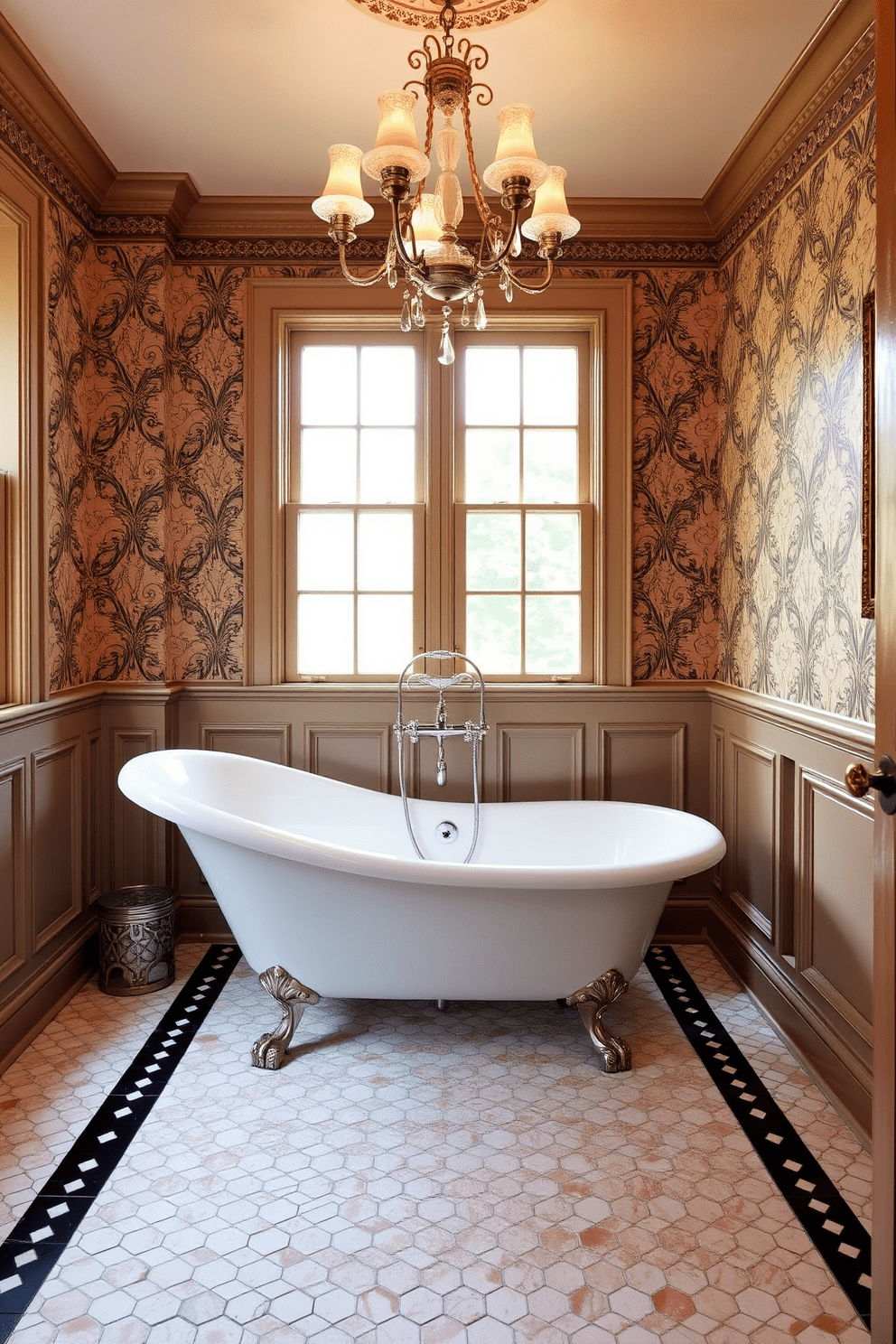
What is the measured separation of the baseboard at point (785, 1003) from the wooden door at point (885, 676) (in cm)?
105

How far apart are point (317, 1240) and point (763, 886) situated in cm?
177

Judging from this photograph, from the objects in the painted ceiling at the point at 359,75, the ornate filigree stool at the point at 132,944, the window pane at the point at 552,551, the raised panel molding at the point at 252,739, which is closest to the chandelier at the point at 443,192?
the painted ceiling at the point at 359,75

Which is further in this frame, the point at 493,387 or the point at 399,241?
the point at 493,387

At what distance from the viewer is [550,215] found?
2047 mm

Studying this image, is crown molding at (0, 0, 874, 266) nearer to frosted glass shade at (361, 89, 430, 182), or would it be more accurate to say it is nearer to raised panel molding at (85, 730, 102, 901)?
frosted glass shade at (361, 89, 430, 182)

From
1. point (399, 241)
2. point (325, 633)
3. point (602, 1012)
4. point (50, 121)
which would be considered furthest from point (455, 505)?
point (602, 1012)

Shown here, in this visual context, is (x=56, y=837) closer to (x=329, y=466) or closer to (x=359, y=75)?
(x=329, y=466)

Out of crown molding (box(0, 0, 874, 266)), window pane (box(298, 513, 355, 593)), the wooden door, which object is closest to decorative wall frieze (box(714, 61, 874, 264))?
crown molding (box(0, 0, 874, 266))

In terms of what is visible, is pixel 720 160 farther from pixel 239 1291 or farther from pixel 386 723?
pixel 239 1291

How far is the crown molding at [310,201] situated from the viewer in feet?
8.13

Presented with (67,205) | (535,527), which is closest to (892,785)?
(535,527)

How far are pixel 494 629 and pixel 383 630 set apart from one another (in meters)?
0.43

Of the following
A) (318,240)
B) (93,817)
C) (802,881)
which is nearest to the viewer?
(802,881)

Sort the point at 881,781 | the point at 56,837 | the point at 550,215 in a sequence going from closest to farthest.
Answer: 1. the point at 881,781
2. the point at 550,215
3. the point at 56,837
